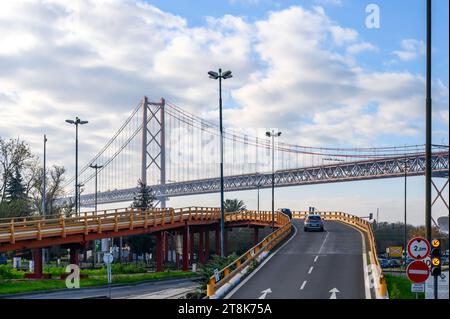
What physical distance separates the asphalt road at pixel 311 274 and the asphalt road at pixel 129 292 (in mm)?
5403

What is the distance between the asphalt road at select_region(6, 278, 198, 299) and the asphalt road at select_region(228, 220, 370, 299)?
540 cm

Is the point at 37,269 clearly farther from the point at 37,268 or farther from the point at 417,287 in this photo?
the point at 417,287

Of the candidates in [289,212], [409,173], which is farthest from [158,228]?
[409,173]

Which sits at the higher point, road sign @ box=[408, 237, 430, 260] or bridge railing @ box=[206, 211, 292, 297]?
road sign @ box=[408, 237, 430, 260]

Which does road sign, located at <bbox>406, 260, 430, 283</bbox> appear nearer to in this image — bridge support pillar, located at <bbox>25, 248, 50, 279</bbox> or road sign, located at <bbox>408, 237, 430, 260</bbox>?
road sign, located at <bbox>408, 237, 430, 260</bbox>

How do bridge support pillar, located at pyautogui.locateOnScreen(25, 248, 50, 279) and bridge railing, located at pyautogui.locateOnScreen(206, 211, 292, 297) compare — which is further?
bridge support pillar, located at pyautogui.locateOnScreen(25, 248, 50, 279)

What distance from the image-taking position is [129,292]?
42000 millimetres

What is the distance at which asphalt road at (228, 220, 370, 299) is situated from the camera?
2917 cm

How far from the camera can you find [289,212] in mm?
95375

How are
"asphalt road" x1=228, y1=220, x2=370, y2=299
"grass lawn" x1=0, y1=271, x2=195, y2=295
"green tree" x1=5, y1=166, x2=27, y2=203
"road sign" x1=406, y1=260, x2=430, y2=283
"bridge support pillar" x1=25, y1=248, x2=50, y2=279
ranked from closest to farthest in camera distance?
"road sign" x1=406, y1=260, x2=430, y2=283
"asphalt road" x1=228, y1=220, x2=370, y2=299
"grass lawn" x1=0, y1=271, x2=195, y2=295
"bridge support pillar" x1=25, y1=248, x2=50, y2=279
"green tree" x1=5, y1=166, x2=27, y2=203

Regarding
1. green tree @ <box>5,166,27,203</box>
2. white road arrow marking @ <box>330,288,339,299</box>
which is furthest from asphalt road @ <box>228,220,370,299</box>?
green tree @ <box>5,166,27,203</box>

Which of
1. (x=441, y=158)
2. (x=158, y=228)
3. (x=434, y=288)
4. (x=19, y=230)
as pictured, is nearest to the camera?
(x=434, y=288)
